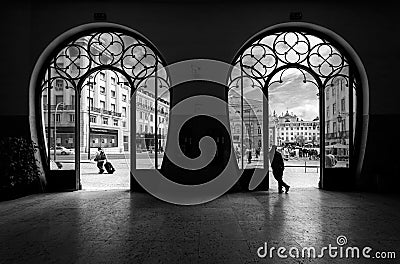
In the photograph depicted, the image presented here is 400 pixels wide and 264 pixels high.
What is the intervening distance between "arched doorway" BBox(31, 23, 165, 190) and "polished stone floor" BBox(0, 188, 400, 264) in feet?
3.54

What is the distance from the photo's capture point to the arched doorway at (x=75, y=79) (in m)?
6.63

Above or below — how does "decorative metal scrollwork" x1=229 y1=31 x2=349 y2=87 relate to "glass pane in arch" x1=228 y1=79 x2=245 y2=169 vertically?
above

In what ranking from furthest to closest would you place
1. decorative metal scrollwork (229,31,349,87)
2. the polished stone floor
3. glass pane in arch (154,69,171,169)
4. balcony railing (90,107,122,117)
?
1. balcony railing (90,107,122,117)
2. decorative metal scrollwork (229,31,349,87)
3. glass pane in arch (154,69,171,169)
4. the polished stone floor

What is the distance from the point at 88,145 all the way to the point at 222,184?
3.29m

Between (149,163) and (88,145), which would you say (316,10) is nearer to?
(149,163)

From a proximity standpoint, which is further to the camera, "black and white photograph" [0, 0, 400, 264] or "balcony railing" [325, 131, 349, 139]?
"balcony railing" [325, 131, 349, 139]

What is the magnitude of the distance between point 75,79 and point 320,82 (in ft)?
17.7

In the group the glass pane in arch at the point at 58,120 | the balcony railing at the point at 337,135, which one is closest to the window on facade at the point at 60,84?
the glass pane in arch at the point at 58,120

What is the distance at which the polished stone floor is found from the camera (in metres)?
3.01

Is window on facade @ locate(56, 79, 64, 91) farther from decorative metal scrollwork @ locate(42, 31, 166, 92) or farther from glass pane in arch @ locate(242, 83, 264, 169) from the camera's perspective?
glass pane in arch @ locate(242, 83, 264, 169)

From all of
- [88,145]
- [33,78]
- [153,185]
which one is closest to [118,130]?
[88,145]

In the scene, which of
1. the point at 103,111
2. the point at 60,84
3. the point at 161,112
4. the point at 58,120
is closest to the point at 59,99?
the point at 60,84

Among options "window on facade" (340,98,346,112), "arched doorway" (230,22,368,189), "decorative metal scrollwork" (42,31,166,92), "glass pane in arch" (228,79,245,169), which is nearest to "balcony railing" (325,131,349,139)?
"arched doorway" (230,22,368,189)

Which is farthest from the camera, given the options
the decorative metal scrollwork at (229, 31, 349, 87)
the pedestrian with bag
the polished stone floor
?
the pedestrian with bag
